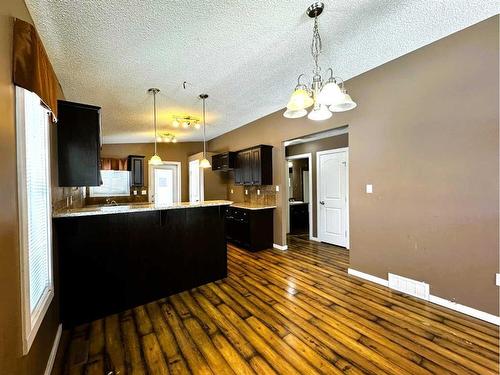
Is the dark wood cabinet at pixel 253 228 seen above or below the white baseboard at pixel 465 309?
above

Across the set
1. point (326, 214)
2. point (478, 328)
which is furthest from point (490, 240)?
point (326, 214)

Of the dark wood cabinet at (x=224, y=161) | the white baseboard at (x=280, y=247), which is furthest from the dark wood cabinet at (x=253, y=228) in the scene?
the dark wood cabinet at (x=224, y=161)

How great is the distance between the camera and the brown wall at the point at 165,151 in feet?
21.0

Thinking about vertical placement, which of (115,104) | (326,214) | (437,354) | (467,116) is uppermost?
(115,104)

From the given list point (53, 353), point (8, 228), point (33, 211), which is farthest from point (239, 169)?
point (8, 228)

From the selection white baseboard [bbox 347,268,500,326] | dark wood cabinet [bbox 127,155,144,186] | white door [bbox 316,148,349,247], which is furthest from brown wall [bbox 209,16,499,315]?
dark wood cabinet [bbox 127,155,144,186]

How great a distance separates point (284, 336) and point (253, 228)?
254 cm

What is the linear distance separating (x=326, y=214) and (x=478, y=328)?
10.1ft

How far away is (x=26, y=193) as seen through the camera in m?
1.30

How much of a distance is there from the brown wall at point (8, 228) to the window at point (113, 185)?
5.53m

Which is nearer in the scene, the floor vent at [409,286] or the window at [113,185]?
the floor vent at [409,286]

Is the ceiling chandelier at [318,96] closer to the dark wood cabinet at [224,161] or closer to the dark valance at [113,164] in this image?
the dark wood cabinet at [224,161]

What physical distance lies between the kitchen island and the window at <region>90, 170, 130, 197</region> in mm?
3971

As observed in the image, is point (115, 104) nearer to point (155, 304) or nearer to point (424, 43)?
point (155, 304)
